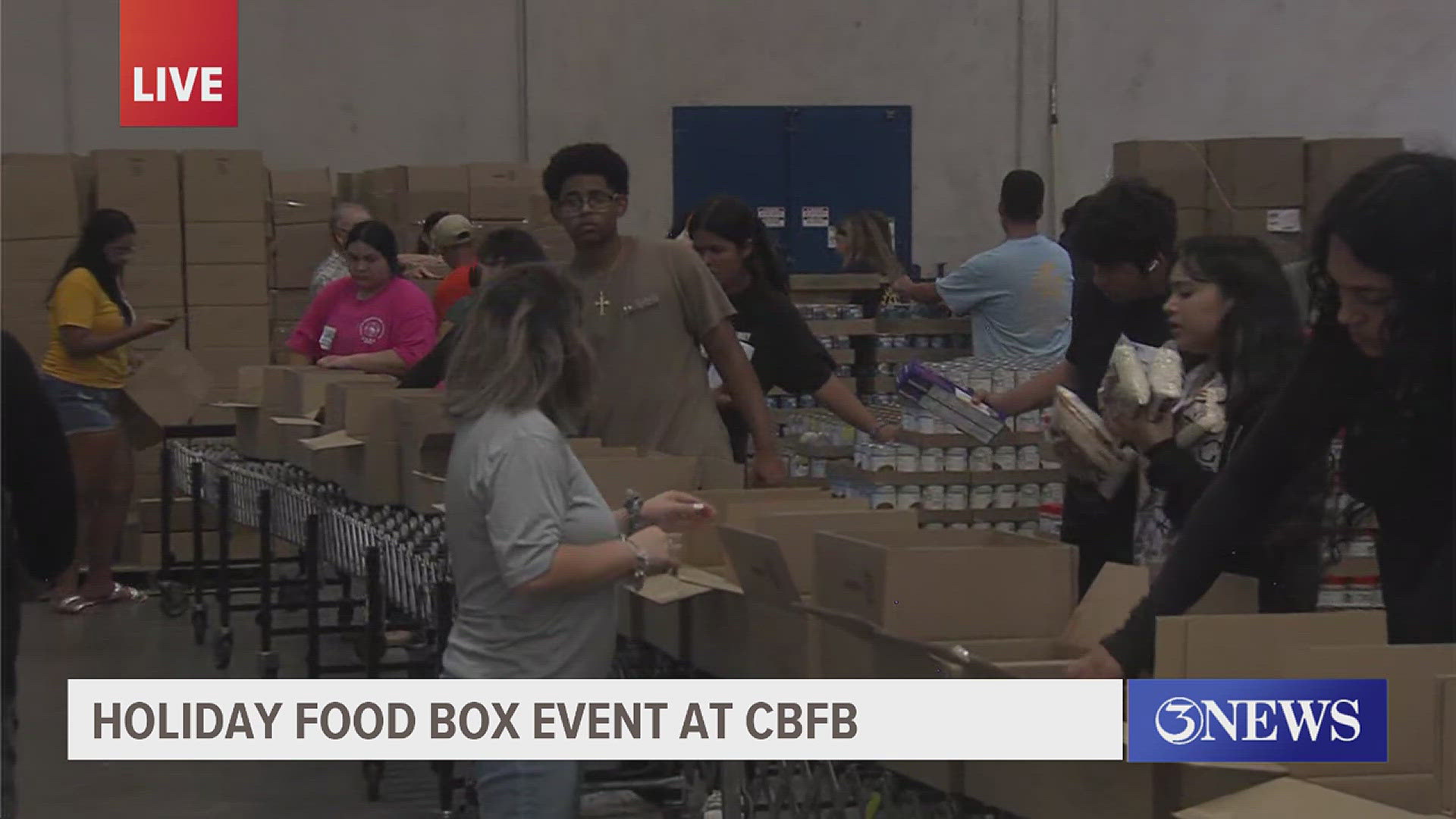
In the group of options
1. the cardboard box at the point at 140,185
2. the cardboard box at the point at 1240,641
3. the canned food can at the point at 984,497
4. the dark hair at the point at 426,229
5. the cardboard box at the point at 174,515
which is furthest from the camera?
the dark hair at the point at 426,229

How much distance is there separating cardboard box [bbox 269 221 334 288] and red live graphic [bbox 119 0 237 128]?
6.23 feet

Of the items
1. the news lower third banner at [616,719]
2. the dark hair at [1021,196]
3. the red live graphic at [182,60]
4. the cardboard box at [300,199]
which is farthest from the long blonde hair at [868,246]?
the news lower third banner at [616,719]

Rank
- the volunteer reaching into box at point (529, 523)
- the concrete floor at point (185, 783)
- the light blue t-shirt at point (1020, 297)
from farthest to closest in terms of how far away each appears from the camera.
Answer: the light blue t-shirt at point (1020, 297) → the concrete floor at point (185, 783) → the volunteer reaching into box at point (529, 523)

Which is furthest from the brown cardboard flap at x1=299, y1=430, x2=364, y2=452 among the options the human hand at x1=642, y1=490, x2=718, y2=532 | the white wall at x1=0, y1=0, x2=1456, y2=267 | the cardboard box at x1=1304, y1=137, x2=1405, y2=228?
the white wall at x1=0, y1=0, x2=1456, y2=267

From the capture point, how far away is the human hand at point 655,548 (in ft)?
9.33

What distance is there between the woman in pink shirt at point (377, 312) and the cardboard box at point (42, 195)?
2302 millimetres

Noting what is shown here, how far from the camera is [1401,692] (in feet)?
6.81

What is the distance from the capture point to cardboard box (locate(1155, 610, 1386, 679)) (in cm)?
222

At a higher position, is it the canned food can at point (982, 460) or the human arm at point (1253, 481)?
the human arm at point (1253, 481)

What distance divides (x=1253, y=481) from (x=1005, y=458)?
3178 millimetres

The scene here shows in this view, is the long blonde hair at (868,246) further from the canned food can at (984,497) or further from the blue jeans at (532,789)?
the blue jeans at (532,789)

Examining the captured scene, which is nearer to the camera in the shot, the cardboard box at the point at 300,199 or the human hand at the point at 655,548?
the human hand at the point at 655,548

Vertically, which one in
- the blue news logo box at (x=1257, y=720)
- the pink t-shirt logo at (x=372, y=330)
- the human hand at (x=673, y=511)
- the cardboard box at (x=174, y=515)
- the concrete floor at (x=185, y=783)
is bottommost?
the concrete floor at (x=185, y=783)

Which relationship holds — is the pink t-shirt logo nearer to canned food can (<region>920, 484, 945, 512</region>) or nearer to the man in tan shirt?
canned food can (<region>920, 484, 945, 512</region>)
